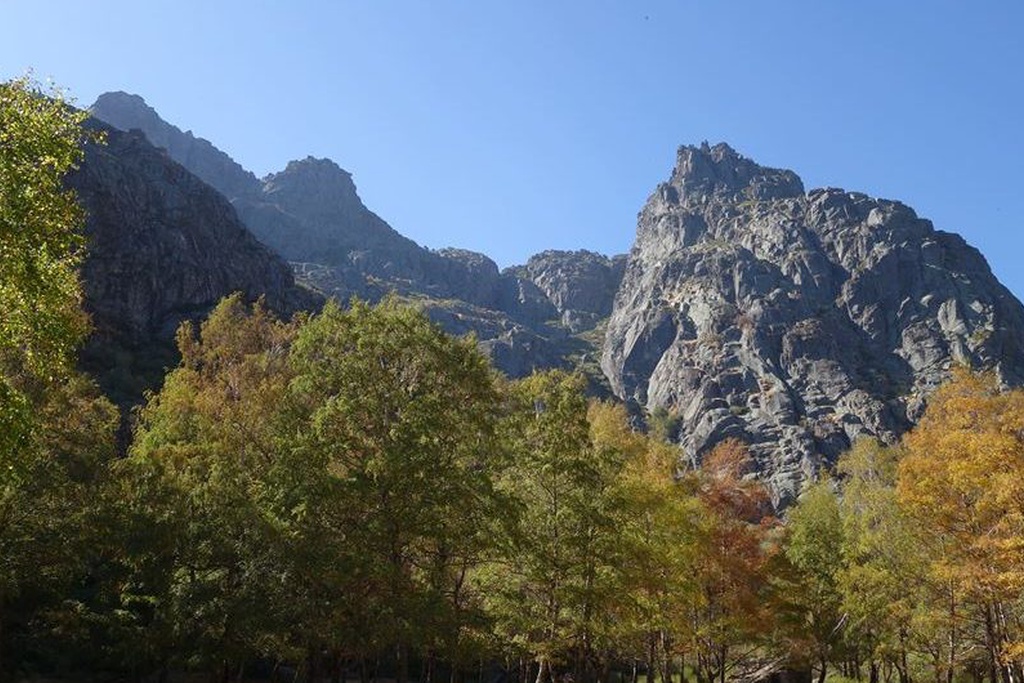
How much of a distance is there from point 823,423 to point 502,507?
432ft

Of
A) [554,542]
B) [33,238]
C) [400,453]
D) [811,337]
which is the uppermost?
[811,337]

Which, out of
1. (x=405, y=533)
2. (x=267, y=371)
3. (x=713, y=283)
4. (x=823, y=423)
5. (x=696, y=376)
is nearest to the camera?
(x=405, y=533)

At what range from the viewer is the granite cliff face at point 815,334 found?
141 m

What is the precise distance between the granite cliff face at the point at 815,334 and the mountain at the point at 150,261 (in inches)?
3490

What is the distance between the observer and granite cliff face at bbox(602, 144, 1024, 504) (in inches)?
5546

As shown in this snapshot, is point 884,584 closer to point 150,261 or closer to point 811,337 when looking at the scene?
point 150,261

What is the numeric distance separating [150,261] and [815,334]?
130079 millimetres

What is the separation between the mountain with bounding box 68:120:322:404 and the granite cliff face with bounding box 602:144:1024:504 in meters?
88.7

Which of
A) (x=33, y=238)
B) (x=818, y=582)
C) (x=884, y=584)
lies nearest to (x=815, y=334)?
(x=818, y=582)

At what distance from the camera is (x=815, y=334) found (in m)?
158

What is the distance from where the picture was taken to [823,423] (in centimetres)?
13875

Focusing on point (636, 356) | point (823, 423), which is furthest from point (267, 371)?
point (636, 356)

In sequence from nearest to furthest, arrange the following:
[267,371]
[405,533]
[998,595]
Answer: [405,533] → [998,595] → [267,371]

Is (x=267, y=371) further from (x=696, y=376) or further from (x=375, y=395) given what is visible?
(x=696, y=376)
